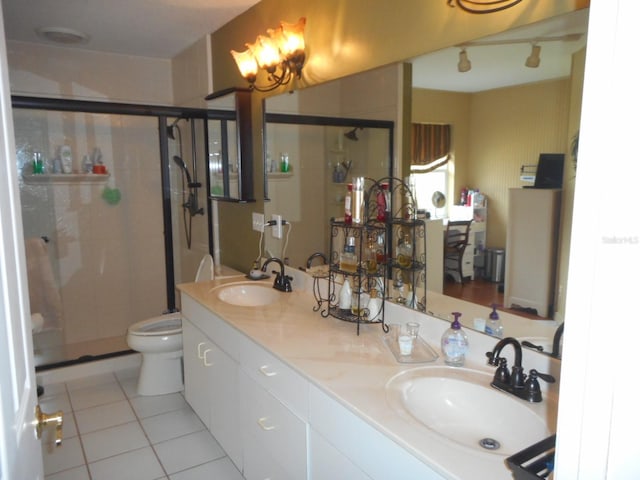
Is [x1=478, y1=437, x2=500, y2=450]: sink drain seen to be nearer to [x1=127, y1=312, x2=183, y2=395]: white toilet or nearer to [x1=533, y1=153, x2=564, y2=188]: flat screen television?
[x1=533, y1=153, x2=564, y2=188]: flat screen television

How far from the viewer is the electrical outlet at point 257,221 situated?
2.85 m

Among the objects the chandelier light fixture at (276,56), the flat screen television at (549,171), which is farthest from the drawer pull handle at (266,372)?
the chandelier light fixture at (276,56)

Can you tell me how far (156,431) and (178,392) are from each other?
0.46m

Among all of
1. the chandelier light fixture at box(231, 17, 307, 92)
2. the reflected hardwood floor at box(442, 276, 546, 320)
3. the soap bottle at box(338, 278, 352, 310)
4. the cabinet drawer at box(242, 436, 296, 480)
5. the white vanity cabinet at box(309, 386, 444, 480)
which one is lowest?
the cabinet drawer at box(242, 436, 296, 480)

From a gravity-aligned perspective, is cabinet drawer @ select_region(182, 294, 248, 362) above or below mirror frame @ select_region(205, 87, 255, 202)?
below

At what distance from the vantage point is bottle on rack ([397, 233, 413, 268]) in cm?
185

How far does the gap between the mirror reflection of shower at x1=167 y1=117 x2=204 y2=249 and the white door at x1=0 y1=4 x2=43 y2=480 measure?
2.64 meters

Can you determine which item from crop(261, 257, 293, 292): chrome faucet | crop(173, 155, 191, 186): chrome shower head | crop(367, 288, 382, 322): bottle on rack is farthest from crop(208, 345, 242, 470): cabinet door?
crop(173, 155, 191, 186): chrome shower head

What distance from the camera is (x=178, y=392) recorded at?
309cm

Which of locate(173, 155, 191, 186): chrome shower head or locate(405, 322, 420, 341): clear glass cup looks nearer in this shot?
locate(405, 322, 420, 341): clear glass cup

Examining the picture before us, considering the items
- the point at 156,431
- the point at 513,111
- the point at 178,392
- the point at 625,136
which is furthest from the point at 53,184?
the point at 625,136

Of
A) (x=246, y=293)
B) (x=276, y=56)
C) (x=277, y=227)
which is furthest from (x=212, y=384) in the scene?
(x=276, y=56)

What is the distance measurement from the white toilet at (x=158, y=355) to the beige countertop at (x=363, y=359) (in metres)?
0.75

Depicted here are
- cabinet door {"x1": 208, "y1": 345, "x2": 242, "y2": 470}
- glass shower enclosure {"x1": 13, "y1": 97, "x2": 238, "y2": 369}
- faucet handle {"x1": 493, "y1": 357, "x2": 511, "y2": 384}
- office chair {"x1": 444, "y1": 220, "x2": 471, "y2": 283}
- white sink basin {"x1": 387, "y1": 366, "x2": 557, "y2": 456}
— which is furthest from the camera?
glass shower enclosure {"x1": 13, "y1": 97, "x2": 238, "y2": 369}
